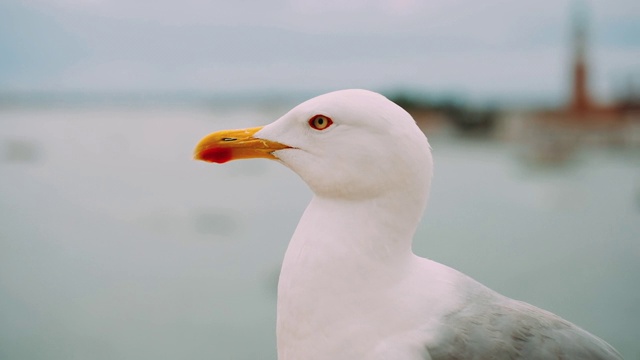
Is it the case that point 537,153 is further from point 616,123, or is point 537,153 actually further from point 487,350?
point 487,350

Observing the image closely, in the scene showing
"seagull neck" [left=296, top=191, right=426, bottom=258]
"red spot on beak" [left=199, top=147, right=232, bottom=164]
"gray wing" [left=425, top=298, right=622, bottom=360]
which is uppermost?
"red spot on beak" [left=199, top=147, right=232, bottom=164]

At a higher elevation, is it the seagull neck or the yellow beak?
the yellow beak

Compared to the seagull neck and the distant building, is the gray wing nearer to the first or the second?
the seagull neck

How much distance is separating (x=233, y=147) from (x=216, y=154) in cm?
2

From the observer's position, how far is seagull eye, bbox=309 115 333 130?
2.31ft

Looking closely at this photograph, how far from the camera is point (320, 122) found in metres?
0.71

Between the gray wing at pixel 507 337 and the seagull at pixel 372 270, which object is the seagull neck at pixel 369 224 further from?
the gray wing at pixel 507 337

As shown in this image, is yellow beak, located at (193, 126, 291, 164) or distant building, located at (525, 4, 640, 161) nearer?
yellow beak, located at (193, 126, 291, 164)

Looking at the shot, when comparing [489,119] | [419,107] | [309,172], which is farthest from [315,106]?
[489,119]

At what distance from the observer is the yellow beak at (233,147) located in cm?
74

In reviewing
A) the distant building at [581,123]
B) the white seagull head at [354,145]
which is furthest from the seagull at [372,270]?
the distant building at [581,123]

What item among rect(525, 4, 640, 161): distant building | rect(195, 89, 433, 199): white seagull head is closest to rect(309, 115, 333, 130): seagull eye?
rect(195, 89, 433, 199): white seagull head

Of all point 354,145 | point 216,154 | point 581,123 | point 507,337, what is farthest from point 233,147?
point 581,123

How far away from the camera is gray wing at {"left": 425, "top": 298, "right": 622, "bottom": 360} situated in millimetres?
663
